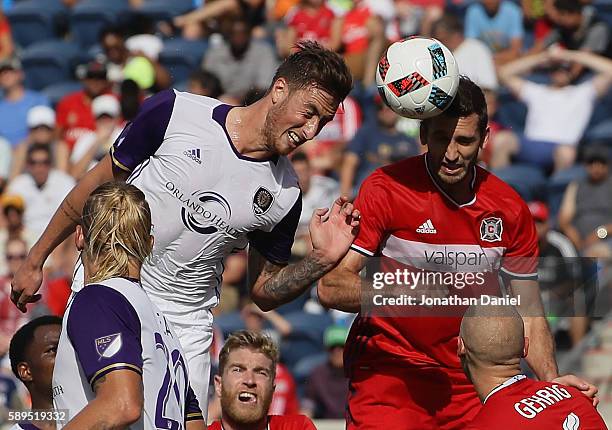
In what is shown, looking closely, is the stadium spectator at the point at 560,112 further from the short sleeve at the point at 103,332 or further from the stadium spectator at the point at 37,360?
the short sleeve at the point at 103,332

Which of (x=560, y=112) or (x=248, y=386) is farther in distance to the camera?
(x=560, y=112)

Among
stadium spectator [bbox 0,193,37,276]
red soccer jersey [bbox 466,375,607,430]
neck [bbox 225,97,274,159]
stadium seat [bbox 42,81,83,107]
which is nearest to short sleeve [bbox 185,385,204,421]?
red soccer jersey [bbox 466,375,607,430]

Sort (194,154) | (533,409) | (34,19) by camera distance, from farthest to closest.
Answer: (34,19) < (194,154) < (533,409)

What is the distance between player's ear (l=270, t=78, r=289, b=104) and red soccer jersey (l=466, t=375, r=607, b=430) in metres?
1.76

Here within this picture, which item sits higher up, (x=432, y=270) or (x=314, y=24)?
(x=432, y=270)

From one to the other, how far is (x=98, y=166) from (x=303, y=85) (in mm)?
1116

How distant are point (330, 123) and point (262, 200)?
6.92 metres

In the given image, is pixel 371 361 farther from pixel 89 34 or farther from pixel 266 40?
pixel 89 34

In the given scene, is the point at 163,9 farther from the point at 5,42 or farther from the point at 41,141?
the point at 41,141

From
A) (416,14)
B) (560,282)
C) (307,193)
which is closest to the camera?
(560,282)

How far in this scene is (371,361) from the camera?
6.02m

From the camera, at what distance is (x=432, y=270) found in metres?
5.97

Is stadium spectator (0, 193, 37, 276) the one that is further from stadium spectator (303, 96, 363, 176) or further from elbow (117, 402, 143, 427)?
elbow (117, 402, 143, 427)

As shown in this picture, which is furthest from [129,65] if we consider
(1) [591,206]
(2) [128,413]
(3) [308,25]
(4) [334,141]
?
(2) [128,413]
